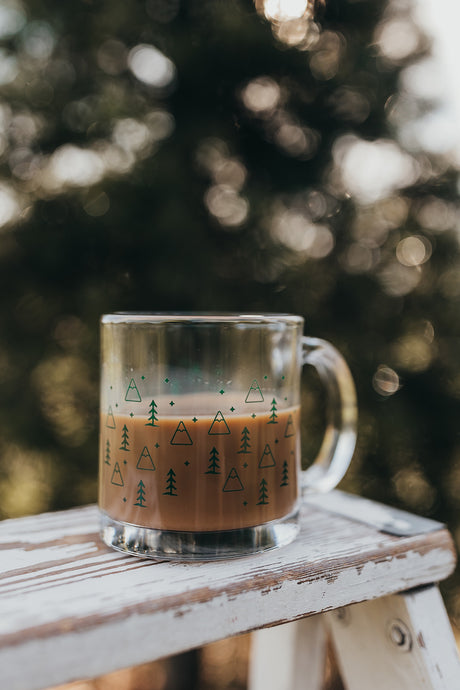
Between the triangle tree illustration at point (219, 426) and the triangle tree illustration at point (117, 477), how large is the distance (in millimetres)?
104

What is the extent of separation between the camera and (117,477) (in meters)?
0.55

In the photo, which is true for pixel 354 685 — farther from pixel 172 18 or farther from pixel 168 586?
pixel 172 18

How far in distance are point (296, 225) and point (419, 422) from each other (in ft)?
1.59

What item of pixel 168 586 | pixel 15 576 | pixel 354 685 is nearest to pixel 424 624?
pixel 354 685

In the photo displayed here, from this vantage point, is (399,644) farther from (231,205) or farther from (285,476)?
(231,205)

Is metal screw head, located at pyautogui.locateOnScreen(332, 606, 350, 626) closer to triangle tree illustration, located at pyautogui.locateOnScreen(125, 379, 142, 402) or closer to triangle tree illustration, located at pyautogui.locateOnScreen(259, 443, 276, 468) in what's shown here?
triangle tree illustration, located at pyautogui.locateOnScreen(259, 443, 276, 468)

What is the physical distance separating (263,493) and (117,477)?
140 mm

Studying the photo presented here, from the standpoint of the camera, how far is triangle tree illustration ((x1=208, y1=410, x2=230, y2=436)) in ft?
1.66

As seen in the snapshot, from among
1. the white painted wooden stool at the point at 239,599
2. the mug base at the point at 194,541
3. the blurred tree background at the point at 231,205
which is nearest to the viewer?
the white painted wooden stool at the point at 239,599

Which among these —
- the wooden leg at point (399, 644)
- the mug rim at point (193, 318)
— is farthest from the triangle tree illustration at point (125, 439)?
the wooden leg at point (399, 644)

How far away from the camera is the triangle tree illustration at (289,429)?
0.56 metres

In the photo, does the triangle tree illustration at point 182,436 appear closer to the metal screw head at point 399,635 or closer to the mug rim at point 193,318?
the mug rim at point 193,318

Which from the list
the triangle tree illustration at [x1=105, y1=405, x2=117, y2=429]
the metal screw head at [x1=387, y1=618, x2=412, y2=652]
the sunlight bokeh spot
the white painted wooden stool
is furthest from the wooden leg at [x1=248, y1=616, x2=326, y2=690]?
the sunlight bokeh spot

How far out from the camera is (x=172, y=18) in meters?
1.17
